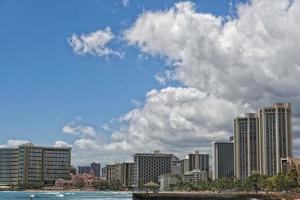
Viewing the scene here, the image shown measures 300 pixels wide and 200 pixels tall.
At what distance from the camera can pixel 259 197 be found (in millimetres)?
193375

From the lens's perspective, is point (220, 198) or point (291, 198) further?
point (220, 198)

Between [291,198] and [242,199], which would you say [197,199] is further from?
[291,198]

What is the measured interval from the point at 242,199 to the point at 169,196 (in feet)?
72.6

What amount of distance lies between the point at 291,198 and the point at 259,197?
21.2 metres

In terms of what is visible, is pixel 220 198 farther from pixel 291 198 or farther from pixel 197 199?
pixel 291 198

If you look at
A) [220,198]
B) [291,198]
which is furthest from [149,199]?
[291,198]

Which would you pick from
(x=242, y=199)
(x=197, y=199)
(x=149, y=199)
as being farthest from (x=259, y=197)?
(x=149, y=199)

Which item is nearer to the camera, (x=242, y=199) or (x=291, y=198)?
(x=291, y=198)

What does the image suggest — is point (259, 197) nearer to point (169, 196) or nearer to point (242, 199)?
point (242, 199)

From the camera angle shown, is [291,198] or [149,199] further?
[149,199]

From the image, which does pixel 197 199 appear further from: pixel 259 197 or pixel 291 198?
pixel 291 198

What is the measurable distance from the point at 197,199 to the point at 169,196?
8.58m

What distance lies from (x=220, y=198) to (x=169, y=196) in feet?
50.8

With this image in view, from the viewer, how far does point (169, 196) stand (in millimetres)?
198375
